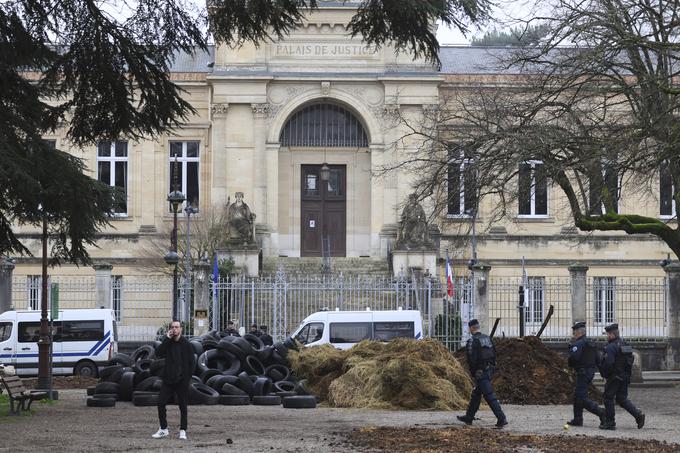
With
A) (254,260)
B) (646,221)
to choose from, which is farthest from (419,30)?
(254,260)

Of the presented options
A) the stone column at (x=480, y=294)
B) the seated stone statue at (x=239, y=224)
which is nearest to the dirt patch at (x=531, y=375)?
the stone column at (x=480, y=294)

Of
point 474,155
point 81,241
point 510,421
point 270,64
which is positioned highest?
point 270,64

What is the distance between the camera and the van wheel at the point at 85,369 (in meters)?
38.8

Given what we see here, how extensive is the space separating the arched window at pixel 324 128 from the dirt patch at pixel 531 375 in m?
28.8

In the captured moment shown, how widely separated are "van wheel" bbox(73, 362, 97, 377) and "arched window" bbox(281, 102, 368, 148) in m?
18.8

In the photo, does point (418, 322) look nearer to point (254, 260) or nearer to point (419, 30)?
point (254, 260)

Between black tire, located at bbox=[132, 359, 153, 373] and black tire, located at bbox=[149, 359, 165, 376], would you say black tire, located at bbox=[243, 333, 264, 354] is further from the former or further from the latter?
black tire, located at bbox=[149, 359, 165, 376]

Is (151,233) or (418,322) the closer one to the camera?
(418,322)

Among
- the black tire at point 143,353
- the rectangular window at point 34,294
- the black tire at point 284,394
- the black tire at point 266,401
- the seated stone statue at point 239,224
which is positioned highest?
the seated stone statue at point 239,224

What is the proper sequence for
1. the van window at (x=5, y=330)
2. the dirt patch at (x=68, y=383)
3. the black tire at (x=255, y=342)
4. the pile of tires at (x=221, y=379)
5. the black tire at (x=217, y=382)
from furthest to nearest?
the van window at (x=5, y=330), the dirt patch at (x=68, y=383), the black tire at (x=255, y=342), the black tire at (x=217, y=382), the pile of tires at (x=221, y=379)

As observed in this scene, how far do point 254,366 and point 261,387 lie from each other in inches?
74.8

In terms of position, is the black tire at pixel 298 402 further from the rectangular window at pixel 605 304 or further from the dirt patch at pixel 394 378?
the rectangular window at pixel 605 304

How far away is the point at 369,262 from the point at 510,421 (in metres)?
31.1

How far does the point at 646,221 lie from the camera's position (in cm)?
3027
